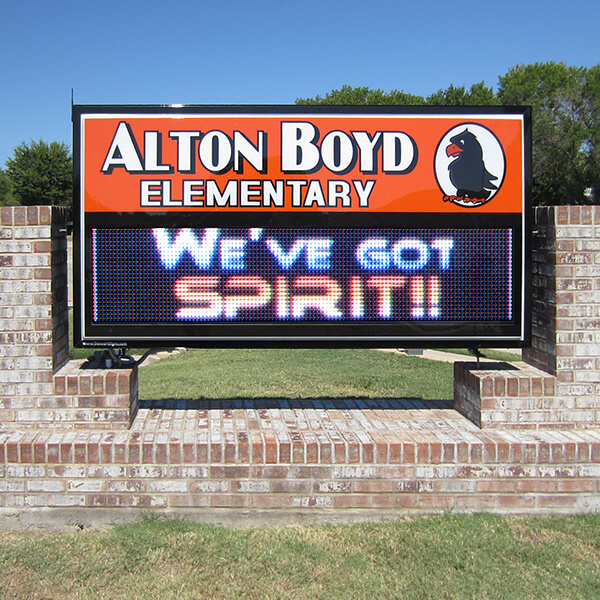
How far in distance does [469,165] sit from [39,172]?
191 feet

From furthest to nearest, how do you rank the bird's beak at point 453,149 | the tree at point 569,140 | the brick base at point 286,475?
the tree at point 569,140, the bird's beak at point 453,149, the brick base at point 286,475

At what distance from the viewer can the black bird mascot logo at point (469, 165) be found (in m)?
5.84

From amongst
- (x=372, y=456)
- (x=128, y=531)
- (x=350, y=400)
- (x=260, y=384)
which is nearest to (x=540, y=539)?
(x=372, y=456)

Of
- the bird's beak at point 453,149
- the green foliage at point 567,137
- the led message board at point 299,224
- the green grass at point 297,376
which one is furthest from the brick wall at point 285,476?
the green foliage at point 567,137

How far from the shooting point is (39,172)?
5862 centimetres

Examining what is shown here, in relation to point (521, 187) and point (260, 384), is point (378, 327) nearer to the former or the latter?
point (521, 187)

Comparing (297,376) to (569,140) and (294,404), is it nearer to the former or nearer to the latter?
(294,404)

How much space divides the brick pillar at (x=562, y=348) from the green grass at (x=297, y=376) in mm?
3791

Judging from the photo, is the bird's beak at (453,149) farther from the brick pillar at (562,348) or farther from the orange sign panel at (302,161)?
the brick pillar at (562,348)

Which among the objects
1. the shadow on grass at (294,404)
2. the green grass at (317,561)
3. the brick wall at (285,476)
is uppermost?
the shadow on grass at (294,404)

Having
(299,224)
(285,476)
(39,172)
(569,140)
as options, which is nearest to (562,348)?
(299,224)

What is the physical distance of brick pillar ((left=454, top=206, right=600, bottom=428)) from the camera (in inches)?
228

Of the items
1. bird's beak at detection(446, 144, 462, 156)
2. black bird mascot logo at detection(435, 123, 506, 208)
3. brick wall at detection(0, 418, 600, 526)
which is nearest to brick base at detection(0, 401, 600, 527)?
brick wall at detection(0, 418, 600, 526)

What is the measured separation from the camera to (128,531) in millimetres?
5105
